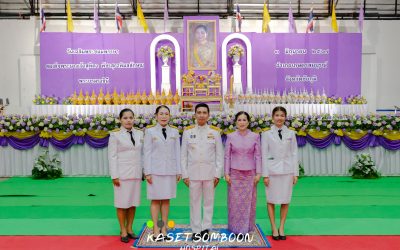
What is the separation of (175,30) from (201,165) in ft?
35.8

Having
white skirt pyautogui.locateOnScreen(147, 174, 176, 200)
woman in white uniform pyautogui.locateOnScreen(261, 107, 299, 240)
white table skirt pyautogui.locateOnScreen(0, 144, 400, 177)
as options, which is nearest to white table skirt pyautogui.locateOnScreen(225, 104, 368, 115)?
white table skirt pyautogui.locateOnScreen(0, 144, 400, 177)

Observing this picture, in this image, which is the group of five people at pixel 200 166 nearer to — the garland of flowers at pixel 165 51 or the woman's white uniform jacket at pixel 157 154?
the woman's white uniform jacket at pixel 157 154

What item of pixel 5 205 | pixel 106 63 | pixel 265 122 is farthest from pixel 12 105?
pixel 265 122

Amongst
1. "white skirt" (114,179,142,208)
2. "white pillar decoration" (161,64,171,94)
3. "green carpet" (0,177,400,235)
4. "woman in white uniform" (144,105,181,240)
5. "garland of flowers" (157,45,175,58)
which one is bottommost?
"green carpet" (0,177,400,235)

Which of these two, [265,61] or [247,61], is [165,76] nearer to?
[247,61]

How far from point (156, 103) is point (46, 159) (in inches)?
121

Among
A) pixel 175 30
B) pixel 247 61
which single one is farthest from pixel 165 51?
pixel 247 61

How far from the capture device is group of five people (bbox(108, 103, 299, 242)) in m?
4.24

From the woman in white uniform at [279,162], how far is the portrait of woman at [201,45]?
8420 mm

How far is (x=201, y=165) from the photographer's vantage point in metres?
4.21

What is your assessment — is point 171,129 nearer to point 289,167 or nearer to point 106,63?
point 289,167

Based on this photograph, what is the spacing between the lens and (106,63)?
1258cm

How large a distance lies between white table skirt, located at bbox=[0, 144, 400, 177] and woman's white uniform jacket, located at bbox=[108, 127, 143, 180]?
163 inches

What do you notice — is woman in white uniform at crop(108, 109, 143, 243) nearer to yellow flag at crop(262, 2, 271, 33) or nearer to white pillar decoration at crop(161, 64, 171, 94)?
white pillar decoration at crop(161, 64, 171, 94)
